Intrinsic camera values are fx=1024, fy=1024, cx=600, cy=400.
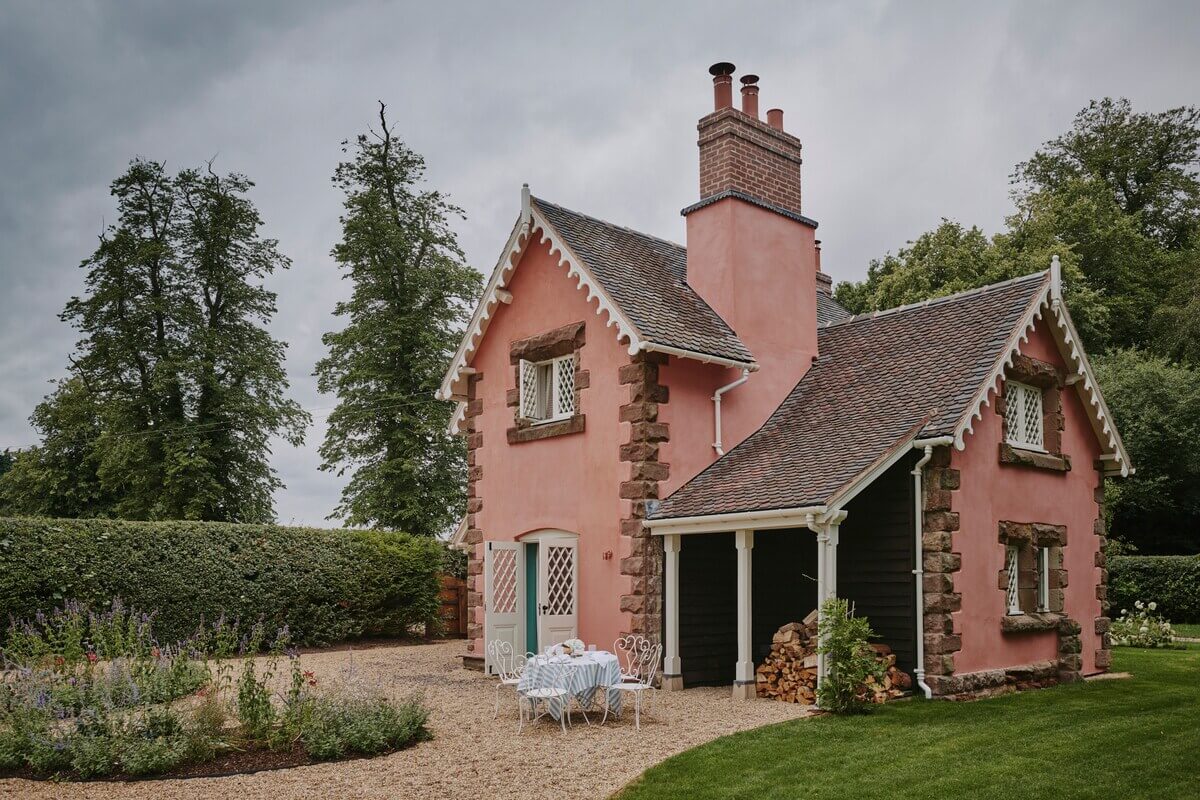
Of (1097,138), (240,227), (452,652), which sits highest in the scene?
(1097,138)

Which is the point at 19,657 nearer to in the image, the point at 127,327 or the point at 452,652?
the point at 452,652

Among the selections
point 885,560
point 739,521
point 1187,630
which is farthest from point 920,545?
point 1187,630

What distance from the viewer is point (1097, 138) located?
41.2 meters

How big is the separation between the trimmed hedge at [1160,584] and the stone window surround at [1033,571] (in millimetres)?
11845

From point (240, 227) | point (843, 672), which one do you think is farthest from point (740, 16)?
point (240, 227)

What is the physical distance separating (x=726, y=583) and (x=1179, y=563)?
51.4 ft

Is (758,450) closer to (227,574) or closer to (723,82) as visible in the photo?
(723,82)

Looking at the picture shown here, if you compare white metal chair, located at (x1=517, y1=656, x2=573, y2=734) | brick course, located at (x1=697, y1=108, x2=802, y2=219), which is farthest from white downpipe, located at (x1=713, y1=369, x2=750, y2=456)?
white metal chair, located at (x1=517, y1=656, x2=573, y2=734)

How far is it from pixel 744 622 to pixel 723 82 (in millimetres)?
8700

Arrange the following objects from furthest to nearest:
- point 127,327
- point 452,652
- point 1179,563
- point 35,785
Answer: point 127,327, point 1179,563, point 452,652, point 35,785

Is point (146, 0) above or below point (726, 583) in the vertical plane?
above

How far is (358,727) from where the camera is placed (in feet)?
32.0

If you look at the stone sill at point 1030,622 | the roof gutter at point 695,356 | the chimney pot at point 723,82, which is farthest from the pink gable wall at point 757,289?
the stone sill at point 1030,622

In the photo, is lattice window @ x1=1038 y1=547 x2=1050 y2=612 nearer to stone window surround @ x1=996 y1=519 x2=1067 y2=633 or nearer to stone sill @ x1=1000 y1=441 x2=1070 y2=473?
stone window surround @ x1=996 y1=519 x2=1067 y2=633
